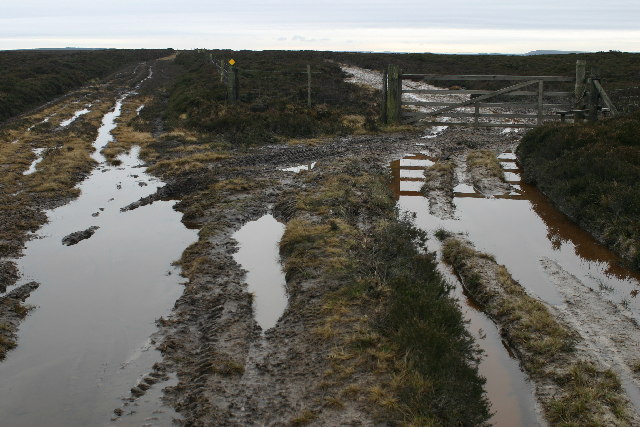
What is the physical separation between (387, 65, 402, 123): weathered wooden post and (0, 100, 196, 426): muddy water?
1155 cm

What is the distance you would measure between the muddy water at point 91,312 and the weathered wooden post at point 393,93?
455 inches

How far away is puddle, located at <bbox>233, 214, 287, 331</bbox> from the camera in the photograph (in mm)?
7676

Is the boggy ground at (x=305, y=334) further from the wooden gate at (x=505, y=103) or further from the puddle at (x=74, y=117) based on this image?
the puddle at (x=74, y=117)

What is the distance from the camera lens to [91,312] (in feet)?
25.2

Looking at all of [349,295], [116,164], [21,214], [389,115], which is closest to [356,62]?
[389,115]

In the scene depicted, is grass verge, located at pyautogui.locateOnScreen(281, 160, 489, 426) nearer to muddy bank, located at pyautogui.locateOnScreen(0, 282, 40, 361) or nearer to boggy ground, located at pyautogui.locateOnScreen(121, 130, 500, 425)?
boggy ground, located at pyautogui.locateOnScreen(121, 130, 500, 425)

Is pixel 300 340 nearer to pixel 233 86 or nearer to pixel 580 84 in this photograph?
pixel 580 84

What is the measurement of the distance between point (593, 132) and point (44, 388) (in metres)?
13.4

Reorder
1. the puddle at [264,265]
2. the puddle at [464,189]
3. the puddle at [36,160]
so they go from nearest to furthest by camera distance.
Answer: the puddle at [264,265]
the puddle at [464,189]
the puddle at [36,160]

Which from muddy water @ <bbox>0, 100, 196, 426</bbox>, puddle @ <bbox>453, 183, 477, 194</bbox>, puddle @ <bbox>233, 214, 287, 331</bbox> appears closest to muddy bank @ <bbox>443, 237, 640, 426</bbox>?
puddle @ <bbox>233, 214, 287, 331</bbox>

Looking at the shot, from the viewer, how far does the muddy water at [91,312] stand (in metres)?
5.76

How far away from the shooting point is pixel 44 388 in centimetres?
596

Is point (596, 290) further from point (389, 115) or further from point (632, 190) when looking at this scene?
point (389, 115)

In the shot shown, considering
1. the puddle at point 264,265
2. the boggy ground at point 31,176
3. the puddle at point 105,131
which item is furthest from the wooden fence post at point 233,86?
the puddle at point 264,265
